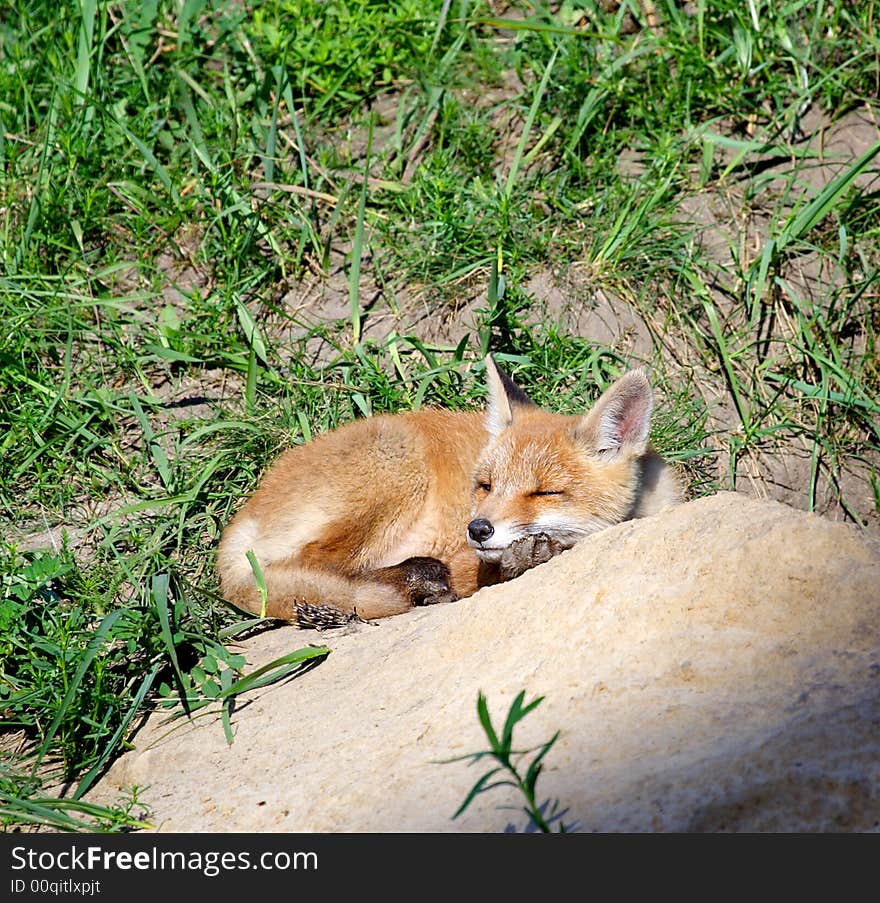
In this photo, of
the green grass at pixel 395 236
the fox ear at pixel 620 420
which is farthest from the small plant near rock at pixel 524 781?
the green grass at pixel 395 236

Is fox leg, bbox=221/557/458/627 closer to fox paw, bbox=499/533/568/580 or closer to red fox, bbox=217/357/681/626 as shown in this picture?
Result: red fox, bbox=217/357/681/626

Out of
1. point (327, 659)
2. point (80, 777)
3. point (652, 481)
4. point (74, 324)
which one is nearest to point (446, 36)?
point (74, 324)

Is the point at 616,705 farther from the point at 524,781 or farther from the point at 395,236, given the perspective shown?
the point at 395,236

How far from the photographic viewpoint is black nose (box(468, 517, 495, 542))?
A: 158 inches

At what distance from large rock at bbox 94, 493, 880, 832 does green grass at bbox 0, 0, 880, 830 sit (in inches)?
54.8

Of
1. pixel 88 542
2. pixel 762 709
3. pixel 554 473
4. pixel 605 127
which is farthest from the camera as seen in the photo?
pixel 605 127

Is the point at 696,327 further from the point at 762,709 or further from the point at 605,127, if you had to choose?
the point at 762,709

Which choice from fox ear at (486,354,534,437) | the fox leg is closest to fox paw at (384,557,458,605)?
the fox leg

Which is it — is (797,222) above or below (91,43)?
below

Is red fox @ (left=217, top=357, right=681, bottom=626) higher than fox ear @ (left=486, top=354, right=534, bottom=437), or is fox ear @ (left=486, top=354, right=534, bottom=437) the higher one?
A: fox ear @ (left=486, top=354, right=534, bottom=437)

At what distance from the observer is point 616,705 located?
2.65 meters

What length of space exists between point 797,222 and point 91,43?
14.0 ft

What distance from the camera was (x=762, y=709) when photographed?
2.48 m

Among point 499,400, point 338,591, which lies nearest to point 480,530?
point 338,591
